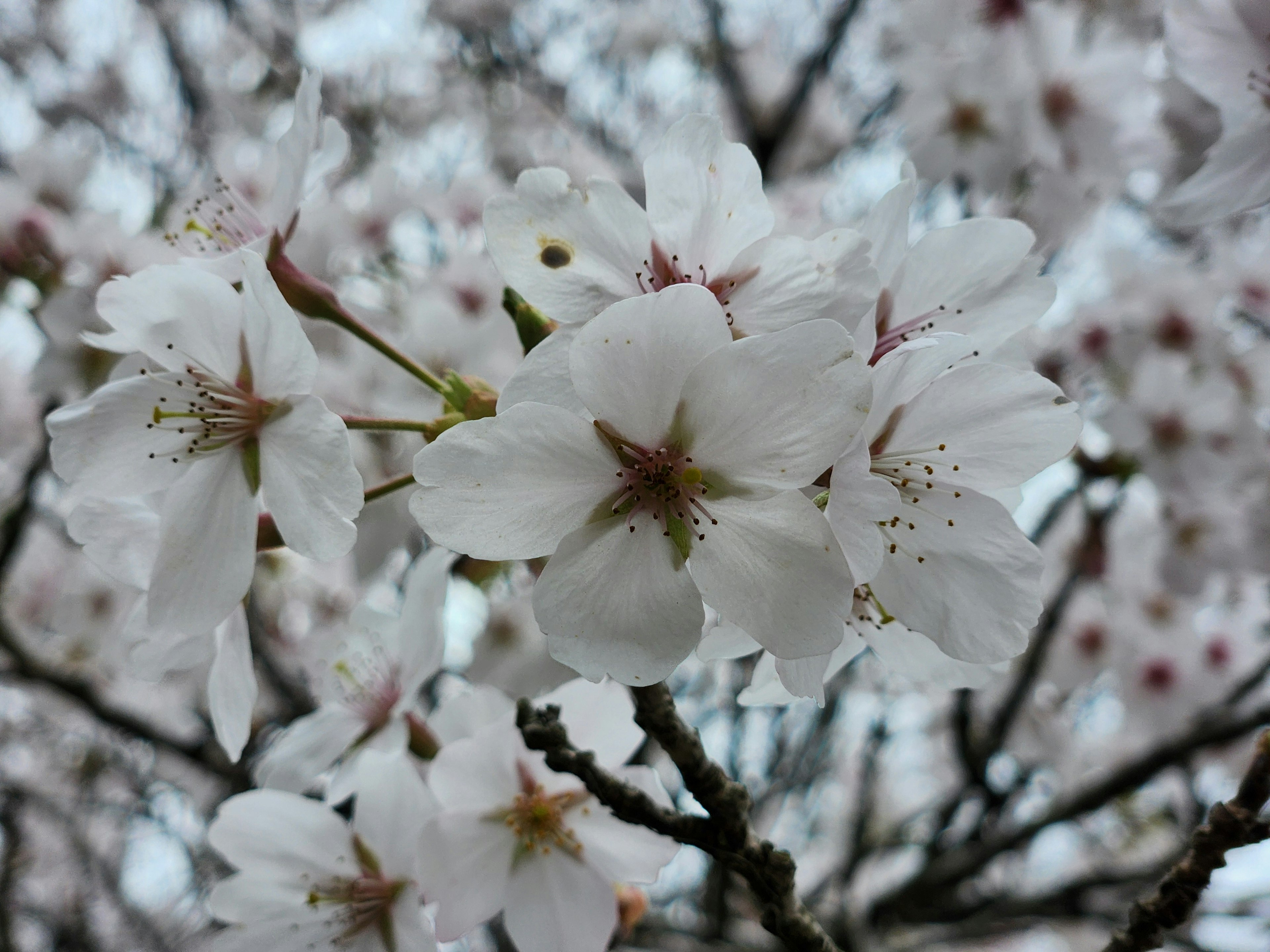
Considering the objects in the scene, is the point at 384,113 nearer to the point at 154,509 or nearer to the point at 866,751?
the point at 866,751

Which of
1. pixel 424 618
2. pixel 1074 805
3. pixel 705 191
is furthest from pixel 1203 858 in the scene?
pixel 1074 805

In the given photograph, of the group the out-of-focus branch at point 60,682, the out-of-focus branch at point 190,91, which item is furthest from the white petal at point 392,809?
the out-of-focus branch at point 190,91

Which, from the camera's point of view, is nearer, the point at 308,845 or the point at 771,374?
the point at 771,374

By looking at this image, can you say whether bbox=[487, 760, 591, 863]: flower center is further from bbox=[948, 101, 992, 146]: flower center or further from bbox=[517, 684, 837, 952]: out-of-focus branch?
bbox=[948, 101, 992, 146]: flower center

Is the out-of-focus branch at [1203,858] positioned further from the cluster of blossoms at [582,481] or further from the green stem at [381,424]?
the green stem at [381,424]

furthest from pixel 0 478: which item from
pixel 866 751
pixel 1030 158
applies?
pixel 1030 158

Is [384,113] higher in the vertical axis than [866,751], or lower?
higher
